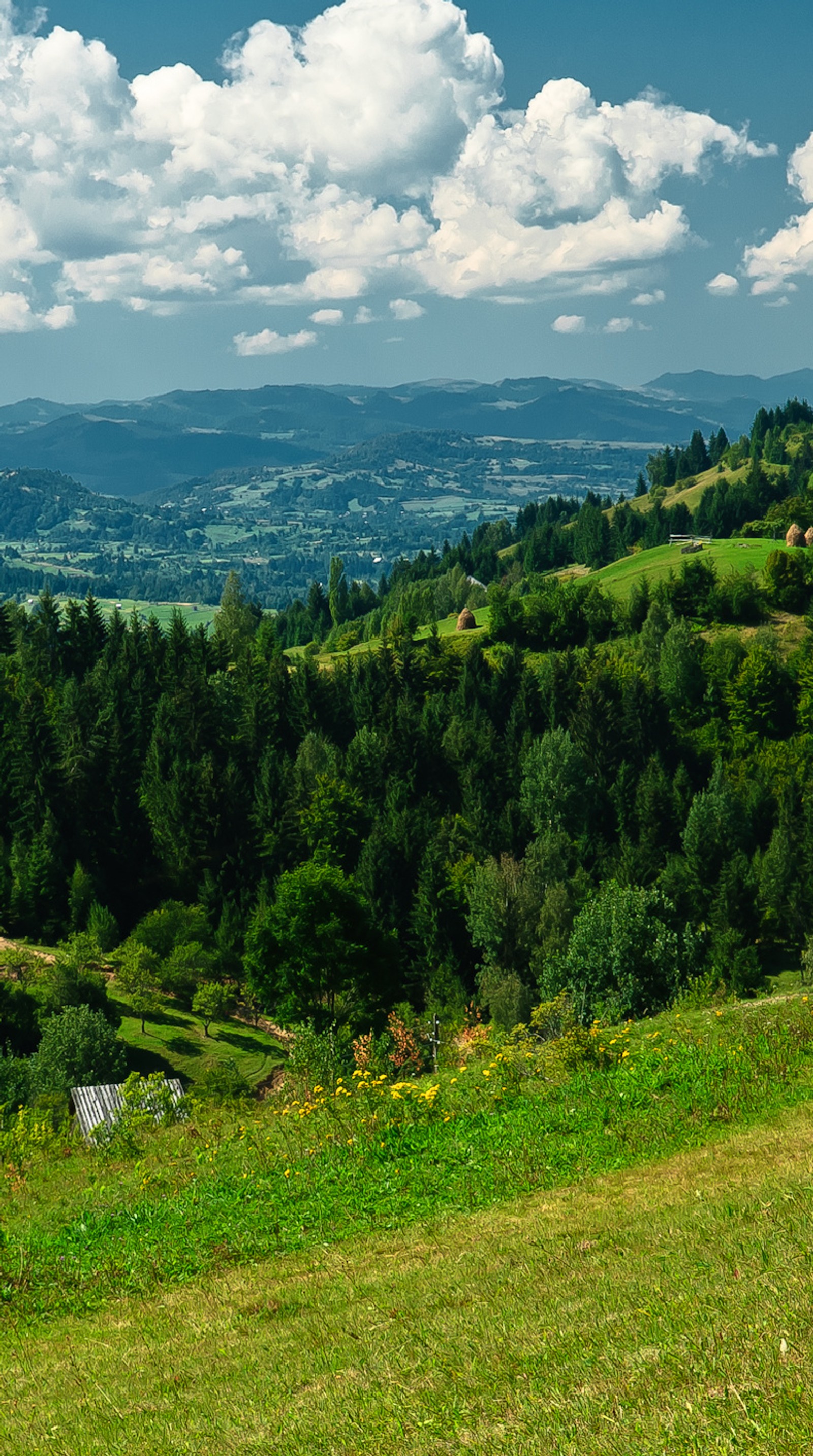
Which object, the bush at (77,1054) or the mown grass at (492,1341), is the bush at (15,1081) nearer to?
the bush at (77,1054)

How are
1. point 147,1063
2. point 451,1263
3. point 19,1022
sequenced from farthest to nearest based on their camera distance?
point 147,1063, point 19,1022, point 451,1263

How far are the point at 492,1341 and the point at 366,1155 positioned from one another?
9.55m

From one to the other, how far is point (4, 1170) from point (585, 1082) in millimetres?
13798

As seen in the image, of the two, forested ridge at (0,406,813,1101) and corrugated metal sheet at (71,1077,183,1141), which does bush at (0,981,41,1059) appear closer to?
forested ridge at (0,406,813,1101)

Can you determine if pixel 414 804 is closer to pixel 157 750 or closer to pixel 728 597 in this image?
pixel 157 750

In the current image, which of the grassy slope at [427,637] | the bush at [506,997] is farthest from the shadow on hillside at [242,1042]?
the grassy slope at [427,637]

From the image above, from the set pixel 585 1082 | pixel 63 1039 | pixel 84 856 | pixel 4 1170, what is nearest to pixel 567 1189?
pixel 585 1082

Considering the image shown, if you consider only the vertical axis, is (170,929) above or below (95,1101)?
below

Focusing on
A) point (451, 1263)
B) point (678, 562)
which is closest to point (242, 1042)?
point (451, 1263)

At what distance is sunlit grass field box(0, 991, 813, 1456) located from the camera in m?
11.6

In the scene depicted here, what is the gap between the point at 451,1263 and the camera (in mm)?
17672

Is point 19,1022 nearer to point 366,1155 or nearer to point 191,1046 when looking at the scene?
point 191,1046

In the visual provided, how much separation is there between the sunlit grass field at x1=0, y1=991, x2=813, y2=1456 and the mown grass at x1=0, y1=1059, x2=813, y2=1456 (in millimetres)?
45

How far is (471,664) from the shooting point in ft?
443
